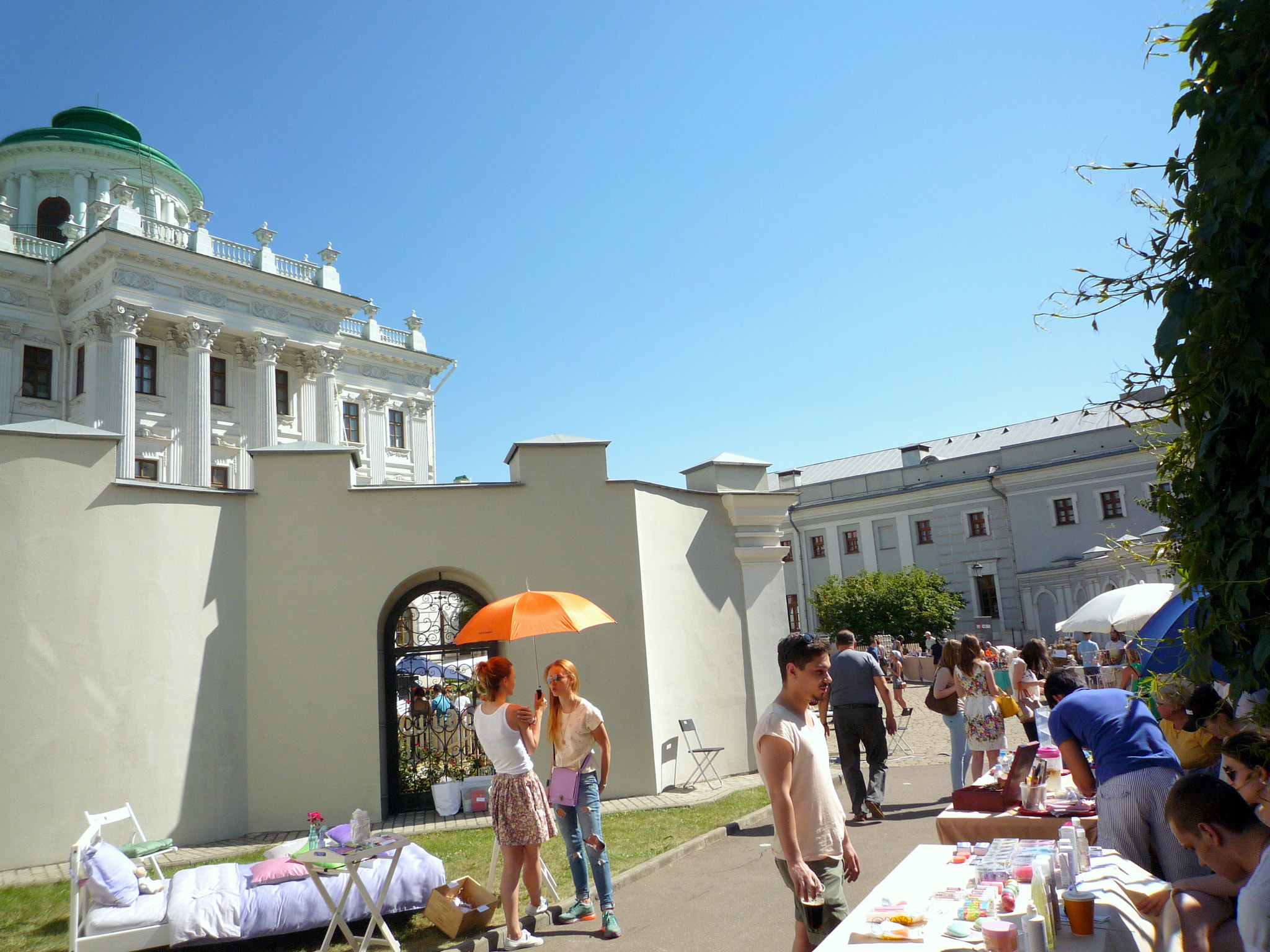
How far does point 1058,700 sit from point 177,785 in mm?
9103

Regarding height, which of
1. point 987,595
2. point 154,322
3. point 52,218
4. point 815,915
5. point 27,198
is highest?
point 27,198

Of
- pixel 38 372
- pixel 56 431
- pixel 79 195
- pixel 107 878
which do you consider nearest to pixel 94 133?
pixel 79 195

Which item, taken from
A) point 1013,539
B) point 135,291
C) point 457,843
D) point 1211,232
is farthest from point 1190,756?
point 1013,539

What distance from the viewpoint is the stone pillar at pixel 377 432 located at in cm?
4231

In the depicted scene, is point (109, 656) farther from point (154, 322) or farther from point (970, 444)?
point (970, 444)

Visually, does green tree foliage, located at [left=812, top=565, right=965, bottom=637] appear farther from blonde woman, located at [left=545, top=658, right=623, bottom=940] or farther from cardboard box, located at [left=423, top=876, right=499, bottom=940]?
cardboard box, located at [left=423, top=876, right=499, bottom=940]

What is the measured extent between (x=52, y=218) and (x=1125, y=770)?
4510cm

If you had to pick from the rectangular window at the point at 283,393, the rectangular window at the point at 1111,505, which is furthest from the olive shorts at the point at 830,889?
the rectangular window at the point at 1111,505

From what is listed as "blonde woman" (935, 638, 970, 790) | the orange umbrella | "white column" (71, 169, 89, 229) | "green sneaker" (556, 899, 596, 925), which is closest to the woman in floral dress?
"blonde woman" (935, 638, 970, 790)

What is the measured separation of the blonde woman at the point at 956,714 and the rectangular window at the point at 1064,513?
1282 inches

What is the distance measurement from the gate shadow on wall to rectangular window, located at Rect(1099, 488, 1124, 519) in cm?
3387

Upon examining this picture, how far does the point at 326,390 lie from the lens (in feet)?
123

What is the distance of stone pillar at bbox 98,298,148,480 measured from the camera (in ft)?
101

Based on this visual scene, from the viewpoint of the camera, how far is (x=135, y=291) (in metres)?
31.1
